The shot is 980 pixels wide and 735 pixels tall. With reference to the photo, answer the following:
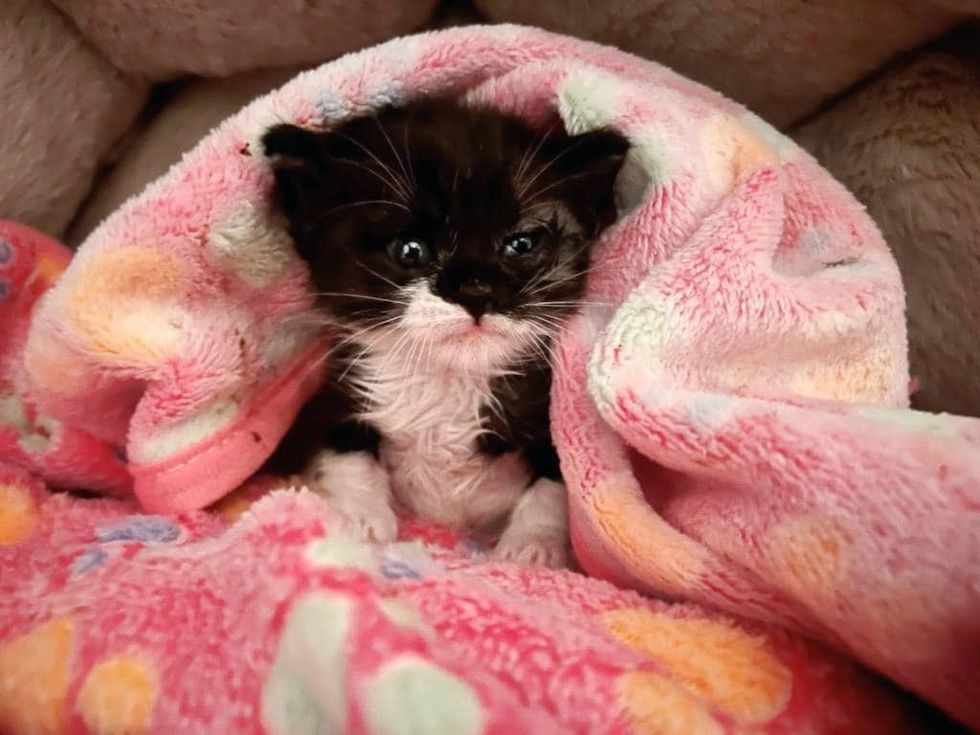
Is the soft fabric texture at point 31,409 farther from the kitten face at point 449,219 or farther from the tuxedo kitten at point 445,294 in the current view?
the kitten face at point 449,219

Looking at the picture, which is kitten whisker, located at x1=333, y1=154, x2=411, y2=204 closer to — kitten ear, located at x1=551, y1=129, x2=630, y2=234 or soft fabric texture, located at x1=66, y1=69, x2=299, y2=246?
kitten ear, located at x1=551, y1=129, x2=630, y2=234

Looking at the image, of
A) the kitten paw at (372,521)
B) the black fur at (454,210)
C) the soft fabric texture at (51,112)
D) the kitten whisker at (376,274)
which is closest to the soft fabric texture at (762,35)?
the black fur at (454,210)

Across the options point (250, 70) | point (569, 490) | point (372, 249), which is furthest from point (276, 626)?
point (250, 70)

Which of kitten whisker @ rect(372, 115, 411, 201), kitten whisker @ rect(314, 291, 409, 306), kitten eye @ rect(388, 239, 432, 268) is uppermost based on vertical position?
kitten whisker @ rect(372, 115, 411, 201)

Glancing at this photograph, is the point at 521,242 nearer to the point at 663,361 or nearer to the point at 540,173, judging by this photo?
the point at 540,173

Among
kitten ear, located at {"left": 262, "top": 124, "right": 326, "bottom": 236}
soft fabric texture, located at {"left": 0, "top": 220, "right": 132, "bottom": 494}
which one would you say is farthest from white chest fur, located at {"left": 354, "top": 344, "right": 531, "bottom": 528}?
soft fabric texture, located at {"left": 0, "top": 220, "right": 132, "bottom": 494}

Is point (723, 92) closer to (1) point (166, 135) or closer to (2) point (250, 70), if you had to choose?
(2) point (250, 70)
